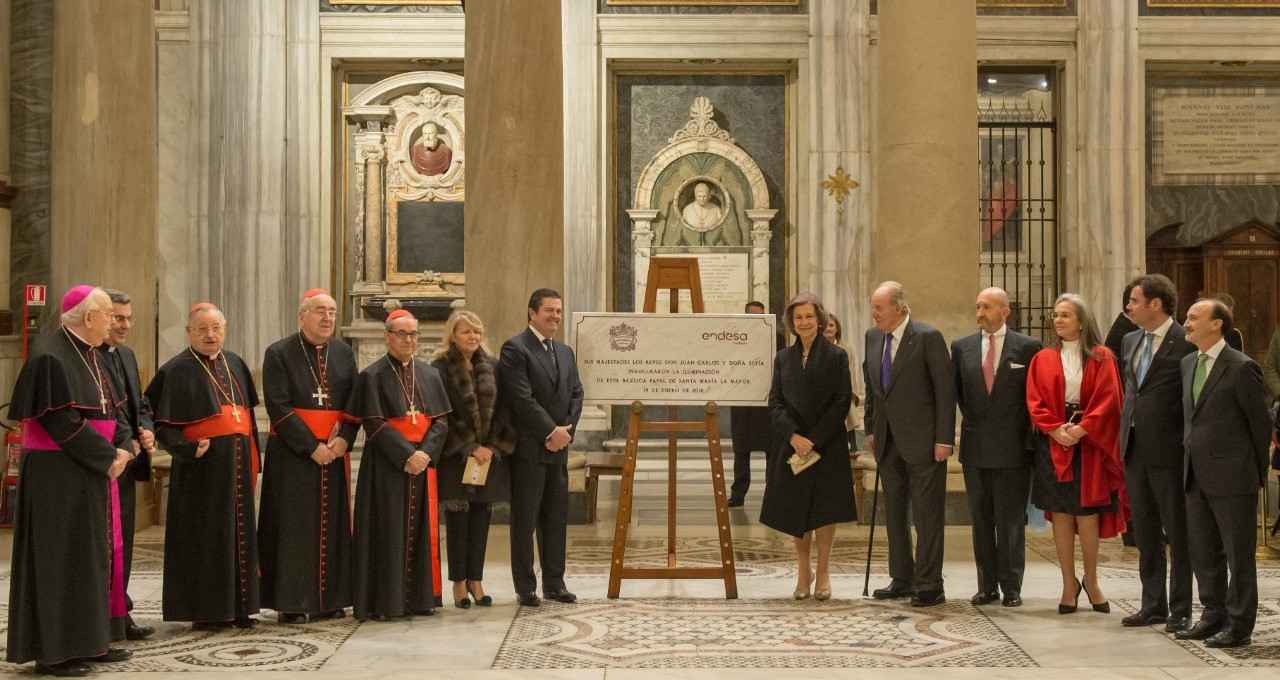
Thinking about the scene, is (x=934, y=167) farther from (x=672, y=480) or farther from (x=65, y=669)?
(x=65, y=669)

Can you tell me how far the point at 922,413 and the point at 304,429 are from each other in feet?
10.5

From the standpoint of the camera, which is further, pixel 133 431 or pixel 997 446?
pixel 997 446

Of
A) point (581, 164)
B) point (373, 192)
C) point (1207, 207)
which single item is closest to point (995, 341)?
point (581, 164)

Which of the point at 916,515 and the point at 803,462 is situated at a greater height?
the point at 803,462

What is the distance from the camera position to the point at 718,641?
22.1ft

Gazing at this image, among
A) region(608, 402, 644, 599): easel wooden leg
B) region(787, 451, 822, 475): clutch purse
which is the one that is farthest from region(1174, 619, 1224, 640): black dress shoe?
region(608, 402, 644, 599): easel wooden leg

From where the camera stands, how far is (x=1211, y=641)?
6512 mm

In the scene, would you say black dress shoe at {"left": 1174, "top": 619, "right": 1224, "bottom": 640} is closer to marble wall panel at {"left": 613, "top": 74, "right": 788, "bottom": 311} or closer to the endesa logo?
the endesa logo

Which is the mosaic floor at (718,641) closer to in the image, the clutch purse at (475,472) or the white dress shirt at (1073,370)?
the clutch purse at (475,472)

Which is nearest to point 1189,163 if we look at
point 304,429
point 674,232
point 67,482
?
point 674,232

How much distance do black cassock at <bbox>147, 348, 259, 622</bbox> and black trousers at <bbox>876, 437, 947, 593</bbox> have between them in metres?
3.34

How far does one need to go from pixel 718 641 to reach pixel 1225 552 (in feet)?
7.56

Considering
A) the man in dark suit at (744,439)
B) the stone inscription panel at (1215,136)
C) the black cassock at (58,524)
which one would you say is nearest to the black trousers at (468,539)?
the black cassock at (58,524)

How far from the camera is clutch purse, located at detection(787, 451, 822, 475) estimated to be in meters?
7.76
